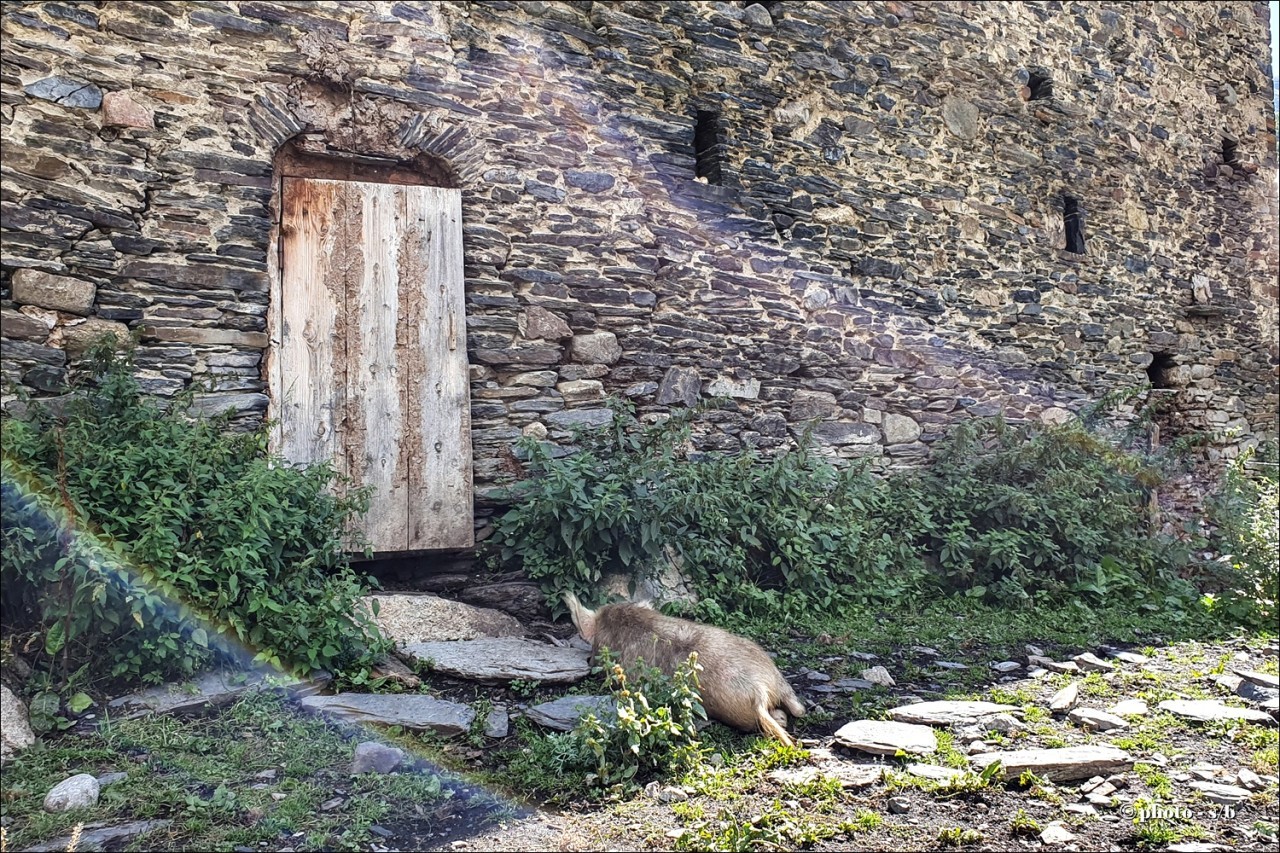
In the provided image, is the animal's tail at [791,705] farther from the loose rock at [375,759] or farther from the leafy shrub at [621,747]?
the loose rock at [375,759]

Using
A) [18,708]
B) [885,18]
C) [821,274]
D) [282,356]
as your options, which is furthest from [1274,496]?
[18,708]

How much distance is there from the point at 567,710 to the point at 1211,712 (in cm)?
274

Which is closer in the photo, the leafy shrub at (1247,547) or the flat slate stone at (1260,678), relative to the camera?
the flat slate stone at (1260,678)

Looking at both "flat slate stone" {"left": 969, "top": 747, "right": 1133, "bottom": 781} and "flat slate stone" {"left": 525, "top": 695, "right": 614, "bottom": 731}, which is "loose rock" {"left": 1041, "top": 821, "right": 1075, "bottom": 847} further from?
"flat slate stone" {"left": 525, "top": 695, "right": 614, "bottom": 731}

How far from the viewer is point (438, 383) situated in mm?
5293

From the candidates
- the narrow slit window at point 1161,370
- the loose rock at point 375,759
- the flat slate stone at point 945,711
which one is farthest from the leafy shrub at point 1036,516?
the loose rock at point 375,759

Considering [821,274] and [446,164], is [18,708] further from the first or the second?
[821,274]

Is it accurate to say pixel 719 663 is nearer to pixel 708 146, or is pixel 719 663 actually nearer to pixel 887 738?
pixel 887 738

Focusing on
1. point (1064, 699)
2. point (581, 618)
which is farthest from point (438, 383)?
point (1064, 699)

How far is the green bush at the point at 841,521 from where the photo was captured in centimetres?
502

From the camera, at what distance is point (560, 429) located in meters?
5.63

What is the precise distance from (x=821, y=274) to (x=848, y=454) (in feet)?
4.65

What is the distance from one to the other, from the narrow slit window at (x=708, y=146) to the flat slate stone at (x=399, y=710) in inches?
170

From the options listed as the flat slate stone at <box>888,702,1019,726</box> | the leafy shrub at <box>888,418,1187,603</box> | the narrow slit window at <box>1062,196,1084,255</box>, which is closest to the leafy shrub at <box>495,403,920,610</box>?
the leafy shrub at <box>888,418,1187,603</box>
